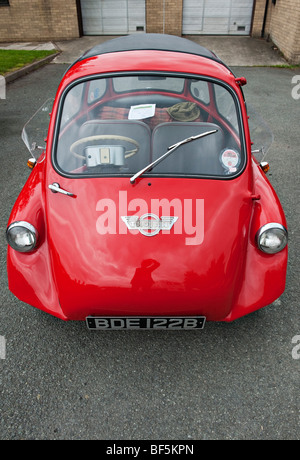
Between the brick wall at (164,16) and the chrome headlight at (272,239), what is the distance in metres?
13.2

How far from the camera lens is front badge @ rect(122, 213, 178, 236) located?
2.29m

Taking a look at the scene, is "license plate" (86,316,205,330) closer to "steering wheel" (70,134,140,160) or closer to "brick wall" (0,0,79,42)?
"steering wheel" (70,134,140,160)

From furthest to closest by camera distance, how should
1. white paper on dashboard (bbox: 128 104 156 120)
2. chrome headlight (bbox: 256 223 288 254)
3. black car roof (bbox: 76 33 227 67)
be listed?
black car roof (bbox: 76 33 227 67) → white paper on dashboard (bbox: 128 104 156 120) → chrome headlight (bbox: 256 223 288 254)

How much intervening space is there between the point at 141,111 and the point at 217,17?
41.6 feet

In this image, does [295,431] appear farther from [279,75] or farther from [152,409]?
[279,75]

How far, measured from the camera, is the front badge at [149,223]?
2.29 meters

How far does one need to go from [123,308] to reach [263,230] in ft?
3.67

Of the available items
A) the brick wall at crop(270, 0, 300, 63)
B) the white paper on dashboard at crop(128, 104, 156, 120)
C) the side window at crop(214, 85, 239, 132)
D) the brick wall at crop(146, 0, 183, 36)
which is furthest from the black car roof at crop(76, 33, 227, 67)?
the brick wall at crop(146, 0, 183, 36)

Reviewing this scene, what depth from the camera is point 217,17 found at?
1302 centimetres

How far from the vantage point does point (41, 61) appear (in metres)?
10.9

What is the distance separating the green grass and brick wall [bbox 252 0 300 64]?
7771mm

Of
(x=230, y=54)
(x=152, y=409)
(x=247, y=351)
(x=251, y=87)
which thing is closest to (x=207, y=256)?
(x=247, y=351)

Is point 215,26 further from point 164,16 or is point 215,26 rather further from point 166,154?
point 166,154

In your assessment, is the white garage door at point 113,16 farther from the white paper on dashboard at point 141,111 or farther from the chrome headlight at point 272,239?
the chrome headlight at point 272,239
